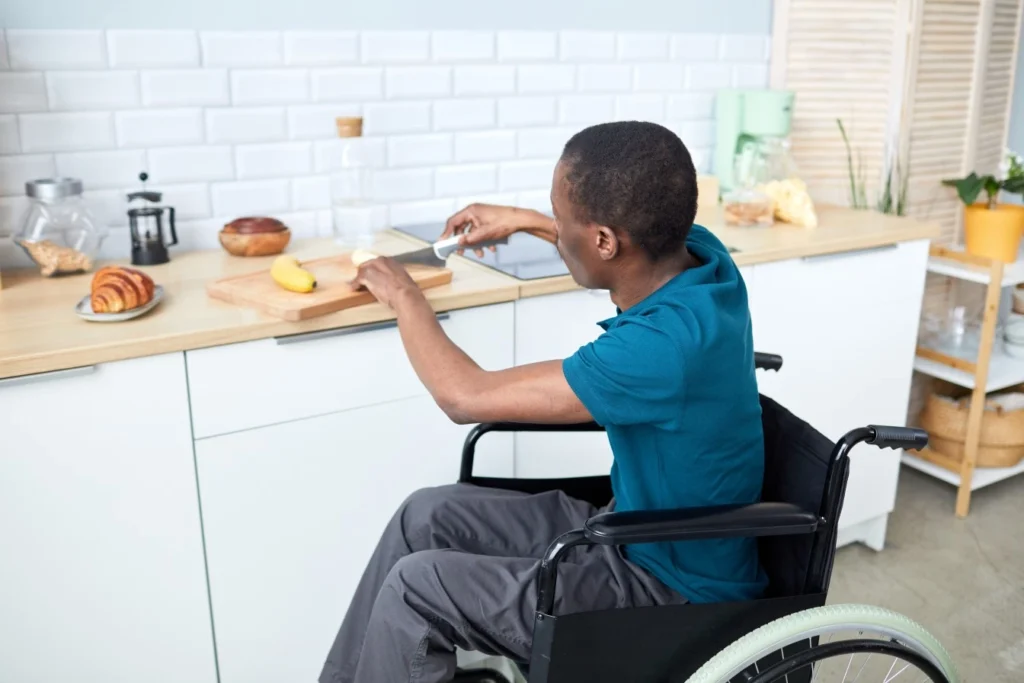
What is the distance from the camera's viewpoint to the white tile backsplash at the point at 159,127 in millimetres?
2193

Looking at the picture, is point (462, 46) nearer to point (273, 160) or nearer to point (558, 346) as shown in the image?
point (273, 160)

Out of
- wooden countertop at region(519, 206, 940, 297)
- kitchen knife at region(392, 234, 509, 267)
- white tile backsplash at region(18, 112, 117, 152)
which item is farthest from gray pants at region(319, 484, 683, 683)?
white tile backsplash at region(18, 112, 117, 152)

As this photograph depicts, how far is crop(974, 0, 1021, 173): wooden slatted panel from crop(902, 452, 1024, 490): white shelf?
995 millimetres

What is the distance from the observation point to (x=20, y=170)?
2109 millimetres

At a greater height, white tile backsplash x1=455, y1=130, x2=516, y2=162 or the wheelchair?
white tile backsplash x1=455, y1=130, x2=516, y2=162

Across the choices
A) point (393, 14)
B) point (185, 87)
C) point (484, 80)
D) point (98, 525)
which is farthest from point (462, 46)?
point (98, 525)

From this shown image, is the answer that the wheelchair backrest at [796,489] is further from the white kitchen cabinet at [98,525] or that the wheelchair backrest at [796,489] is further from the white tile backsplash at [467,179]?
the white tile backsplash at [467,179]

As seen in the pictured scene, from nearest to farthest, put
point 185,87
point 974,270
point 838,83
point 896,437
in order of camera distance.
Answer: point 896,437 < point 185,87 < point 974,270 < point 838,83

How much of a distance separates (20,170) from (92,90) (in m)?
0.23

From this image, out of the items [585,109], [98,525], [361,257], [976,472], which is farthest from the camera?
[976,472]

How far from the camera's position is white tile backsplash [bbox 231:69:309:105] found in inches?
90.7

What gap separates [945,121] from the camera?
10.3ft

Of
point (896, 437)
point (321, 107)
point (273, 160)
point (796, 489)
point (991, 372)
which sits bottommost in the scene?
point (991, 372)

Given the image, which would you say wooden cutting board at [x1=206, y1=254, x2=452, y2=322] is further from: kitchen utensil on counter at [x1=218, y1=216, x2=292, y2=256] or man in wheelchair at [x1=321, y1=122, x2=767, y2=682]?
man in wheelchair at [x1=321, y1=122, x2=767, y2=682]
